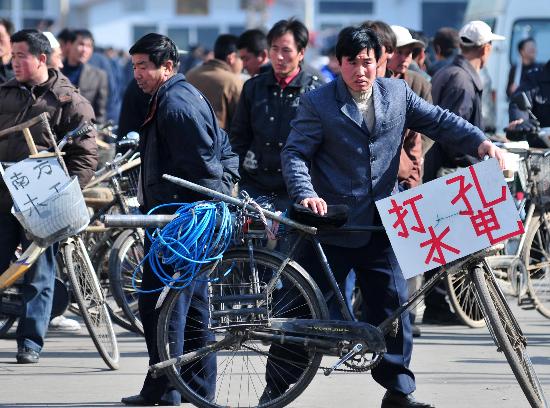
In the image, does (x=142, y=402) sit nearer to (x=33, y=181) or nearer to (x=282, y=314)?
(x=282, y=314)

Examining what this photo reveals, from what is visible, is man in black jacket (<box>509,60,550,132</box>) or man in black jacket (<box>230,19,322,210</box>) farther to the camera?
man in black jacket (<box>509,60,550,132</box>)

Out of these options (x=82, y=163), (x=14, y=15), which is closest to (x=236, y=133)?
(x=82, y=163)

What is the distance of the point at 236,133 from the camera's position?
9.43 meters

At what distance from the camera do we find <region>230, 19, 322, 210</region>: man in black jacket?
923cm

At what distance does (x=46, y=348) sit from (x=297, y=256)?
3.11 meters

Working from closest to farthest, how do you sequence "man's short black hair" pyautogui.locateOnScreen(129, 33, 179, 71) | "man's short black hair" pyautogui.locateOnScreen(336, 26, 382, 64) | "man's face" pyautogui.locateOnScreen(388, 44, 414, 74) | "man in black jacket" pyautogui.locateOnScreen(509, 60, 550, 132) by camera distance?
"man's short black hair" pyautogui.locateOnScreen(336, 26, 382, 64) → "man's short black hair" pyautogui.locateOnScreen(129, 33, 179, 71) → "man's face" pyautogui.locateOnScreen(388, 44, 414, 74) → "man in black jacket" pyautogui.locateOnScreen(509, 60, 550, 132)

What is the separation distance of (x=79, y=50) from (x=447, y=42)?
12.6 feet

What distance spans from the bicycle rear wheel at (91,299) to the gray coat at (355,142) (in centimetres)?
201

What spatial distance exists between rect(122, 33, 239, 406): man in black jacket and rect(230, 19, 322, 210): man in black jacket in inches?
68.6

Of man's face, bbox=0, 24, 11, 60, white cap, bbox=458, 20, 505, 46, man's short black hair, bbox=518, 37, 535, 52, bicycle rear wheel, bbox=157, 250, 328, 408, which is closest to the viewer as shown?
bicycle rear wheel, bbox=157, 250, 328, 408

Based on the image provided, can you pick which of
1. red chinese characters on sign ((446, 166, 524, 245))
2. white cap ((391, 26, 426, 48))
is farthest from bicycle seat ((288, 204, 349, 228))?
white cap ((391, 26, 426, 48))

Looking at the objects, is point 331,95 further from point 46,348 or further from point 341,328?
point 46,348

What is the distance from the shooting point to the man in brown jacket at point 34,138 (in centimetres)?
886

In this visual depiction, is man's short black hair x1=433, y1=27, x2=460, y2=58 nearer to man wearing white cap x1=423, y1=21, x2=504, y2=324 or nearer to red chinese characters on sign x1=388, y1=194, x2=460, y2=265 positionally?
man wearing white cap x1=423, y1=21, x2=504, y2=324
